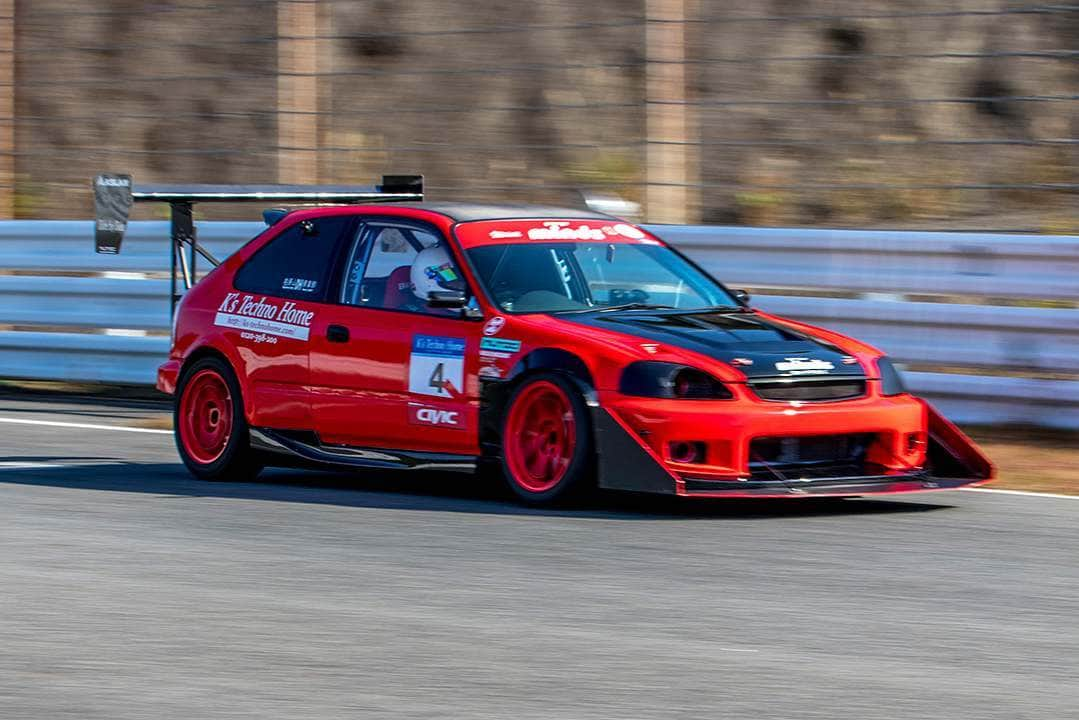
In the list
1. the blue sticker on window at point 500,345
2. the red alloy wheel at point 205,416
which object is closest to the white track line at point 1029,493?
the blue sticker on window at point 500,345

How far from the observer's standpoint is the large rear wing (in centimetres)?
1091

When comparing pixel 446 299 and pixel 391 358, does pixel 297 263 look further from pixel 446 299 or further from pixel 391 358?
pixel 446 299

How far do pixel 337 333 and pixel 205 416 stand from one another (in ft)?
3.65

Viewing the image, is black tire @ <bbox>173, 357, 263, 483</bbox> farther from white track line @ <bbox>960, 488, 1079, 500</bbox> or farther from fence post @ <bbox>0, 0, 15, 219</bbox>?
fence post @ <bbox>0, 0, 15, 219</bbox>

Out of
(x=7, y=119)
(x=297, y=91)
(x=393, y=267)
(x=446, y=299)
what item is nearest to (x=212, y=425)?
(x=393, y=267)

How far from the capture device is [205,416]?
9742 mm

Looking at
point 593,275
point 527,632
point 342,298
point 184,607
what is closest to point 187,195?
point 342,298

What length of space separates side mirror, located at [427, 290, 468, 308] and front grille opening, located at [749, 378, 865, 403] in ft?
4.70

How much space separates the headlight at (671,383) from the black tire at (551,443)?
0.74ft

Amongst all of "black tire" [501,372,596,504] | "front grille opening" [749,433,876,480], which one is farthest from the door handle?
"front grille opening" [749,433,876,480]

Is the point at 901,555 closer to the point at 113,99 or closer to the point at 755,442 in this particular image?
the point at 755,442

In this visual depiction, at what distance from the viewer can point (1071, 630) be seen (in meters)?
5.68

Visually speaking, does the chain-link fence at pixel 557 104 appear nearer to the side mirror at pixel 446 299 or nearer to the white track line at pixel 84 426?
the white track line at pixel 84 426

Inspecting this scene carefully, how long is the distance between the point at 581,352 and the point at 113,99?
52.0 feet
